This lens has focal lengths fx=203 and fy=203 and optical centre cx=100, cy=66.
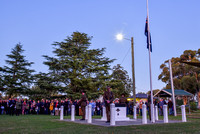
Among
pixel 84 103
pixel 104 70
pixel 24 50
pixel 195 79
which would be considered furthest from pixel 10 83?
pixel 195 79

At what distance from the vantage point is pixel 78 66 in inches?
1362

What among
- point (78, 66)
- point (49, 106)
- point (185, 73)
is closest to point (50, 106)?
point (49, 106)

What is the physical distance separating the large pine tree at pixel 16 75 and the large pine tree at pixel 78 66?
4.91m

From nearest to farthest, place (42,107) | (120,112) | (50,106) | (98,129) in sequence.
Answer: (98,129)
(120,112)
(50,106)
(42,107)

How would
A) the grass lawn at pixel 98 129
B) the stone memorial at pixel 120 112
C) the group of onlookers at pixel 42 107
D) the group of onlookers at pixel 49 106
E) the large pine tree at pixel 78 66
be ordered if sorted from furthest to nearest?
the large pine tree at pixel 78 66, the group of onlookers at pixel 42 107, the group of onlookers at pixel 49 106, the stone memorial at pixel 120 112, the grass lawn at pixel 98 129

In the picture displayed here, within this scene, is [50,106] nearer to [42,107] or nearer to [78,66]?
[42,107]

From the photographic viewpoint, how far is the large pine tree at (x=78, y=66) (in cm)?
3359

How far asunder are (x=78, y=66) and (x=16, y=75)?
11538 mm

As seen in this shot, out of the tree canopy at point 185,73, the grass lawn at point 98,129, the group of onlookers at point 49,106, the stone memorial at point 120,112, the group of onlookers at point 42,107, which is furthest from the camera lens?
the tree canopy at point 185,73

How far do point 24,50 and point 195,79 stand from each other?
43329mm

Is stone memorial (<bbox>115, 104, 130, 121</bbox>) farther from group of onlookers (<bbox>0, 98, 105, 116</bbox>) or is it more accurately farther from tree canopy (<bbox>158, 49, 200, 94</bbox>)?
tree canopy (<bbox>158, 49, 200, 94</bbox>)

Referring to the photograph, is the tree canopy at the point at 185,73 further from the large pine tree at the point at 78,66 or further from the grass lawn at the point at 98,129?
the grass lawn at the point at 98,129

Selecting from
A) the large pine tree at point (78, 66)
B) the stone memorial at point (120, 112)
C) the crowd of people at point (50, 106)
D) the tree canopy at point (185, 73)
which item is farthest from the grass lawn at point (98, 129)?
the tree canopy at point (185, 73)

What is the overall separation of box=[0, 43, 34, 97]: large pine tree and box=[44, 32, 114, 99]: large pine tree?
4.91 metres
